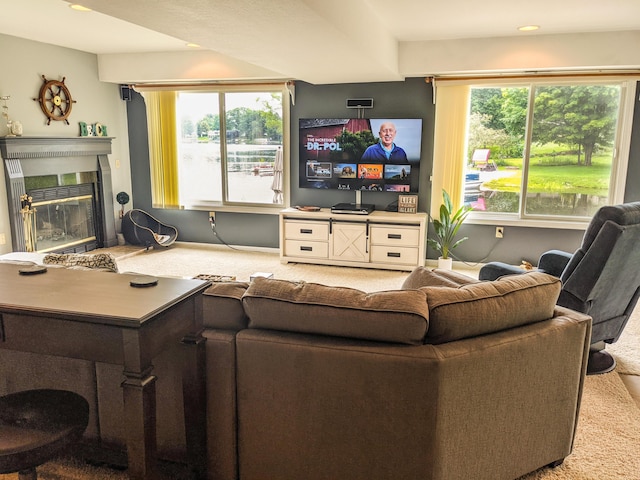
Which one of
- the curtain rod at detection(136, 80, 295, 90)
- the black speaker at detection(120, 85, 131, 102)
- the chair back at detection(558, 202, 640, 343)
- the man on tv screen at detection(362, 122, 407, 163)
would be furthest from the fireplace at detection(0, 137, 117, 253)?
the chair back at detection(558, 202, 640, 343)

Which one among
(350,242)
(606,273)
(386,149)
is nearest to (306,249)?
(350,242)

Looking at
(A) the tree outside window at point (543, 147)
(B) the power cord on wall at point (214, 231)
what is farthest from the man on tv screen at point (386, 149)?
(B) the power cord on wall at point (214, 231)

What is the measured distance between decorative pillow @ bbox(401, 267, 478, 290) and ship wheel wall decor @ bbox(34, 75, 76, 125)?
15.8ft

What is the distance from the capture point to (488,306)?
187cm

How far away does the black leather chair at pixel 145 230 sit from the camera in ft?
21.4

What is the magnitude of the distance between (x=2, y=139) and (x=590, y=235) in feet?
17.4

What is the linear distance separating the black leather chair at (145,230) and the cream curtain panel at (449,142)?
3470 millimetres

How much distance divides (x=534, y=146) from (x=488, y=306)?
4273 mm

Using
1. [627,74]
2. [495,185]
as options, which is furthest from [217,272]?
[627,74]

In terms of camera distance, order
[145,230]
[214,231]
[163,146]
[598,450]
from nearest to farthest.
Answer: [598,450] → [145,230] → [163,146] → [214,231]

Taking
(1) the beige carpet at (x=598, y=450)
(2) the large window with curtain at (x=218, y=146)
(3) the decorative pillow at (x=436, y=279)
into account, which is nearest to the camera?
(1) the beige carpet at (x=598, y=450)

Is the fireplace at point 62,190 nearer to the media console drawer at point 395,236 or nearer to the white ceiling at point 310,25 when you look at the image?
the white ceiling at point 310,25

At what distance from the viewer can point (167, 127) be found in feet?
21.8

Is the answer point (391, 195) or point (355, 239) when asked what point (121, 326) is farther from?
point (391, 195)
